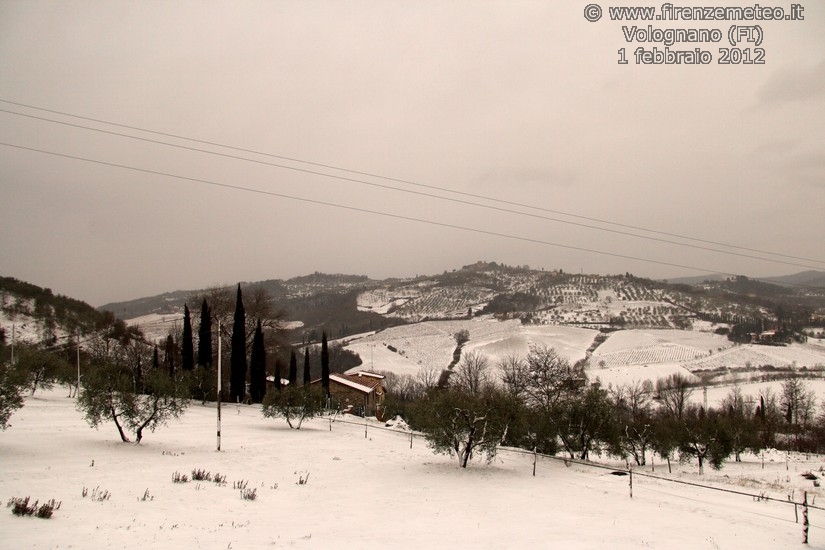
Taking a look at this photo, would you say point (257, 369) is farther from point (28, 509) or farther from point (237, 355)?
point (28, 509)

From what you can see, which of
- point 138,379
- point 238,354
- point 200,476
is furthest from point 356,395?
point 200,476

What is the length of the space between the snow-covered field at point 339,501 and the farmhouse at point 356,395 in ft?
104

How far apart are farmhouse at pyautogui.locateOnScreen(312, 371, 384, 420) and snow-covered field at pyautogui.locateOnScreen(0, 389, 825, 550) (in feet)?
104

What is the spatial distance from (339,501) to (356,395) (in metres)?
49.5

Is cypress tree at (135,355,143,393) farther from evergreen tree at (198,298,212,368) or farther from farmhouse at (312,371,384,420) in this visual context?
farmhouse at (312,371,384,420)

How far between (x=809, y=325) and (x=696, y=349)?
205 feet

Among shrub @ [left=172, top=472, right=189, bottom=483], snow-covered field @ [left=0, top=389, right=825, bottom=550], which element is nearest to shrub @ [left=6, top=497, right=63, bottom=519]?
snow-covered field @ [left=0, top=389, right=825, bottom=550]

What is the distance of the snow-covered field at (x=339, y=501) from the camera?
13.8 meters

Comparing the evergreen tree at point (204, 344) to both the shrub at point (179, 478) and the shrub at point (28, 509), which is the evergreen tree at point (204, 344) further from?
the shrub at point (28, 509)

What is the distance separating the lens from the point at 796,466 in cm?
3969

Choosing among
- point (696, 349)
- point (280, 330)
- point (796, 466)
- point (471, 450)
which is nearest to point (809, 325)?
point (696, 349)

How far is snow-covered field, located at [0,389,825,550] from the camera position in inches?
544

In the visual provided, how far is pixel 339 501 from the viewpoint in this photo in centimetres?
1936

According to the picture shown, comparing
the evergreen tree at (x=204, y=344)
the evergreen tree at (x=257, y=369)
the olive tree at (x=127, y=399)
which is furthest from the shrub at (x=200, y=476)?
the evergreen tree at (x=204, y=344)
